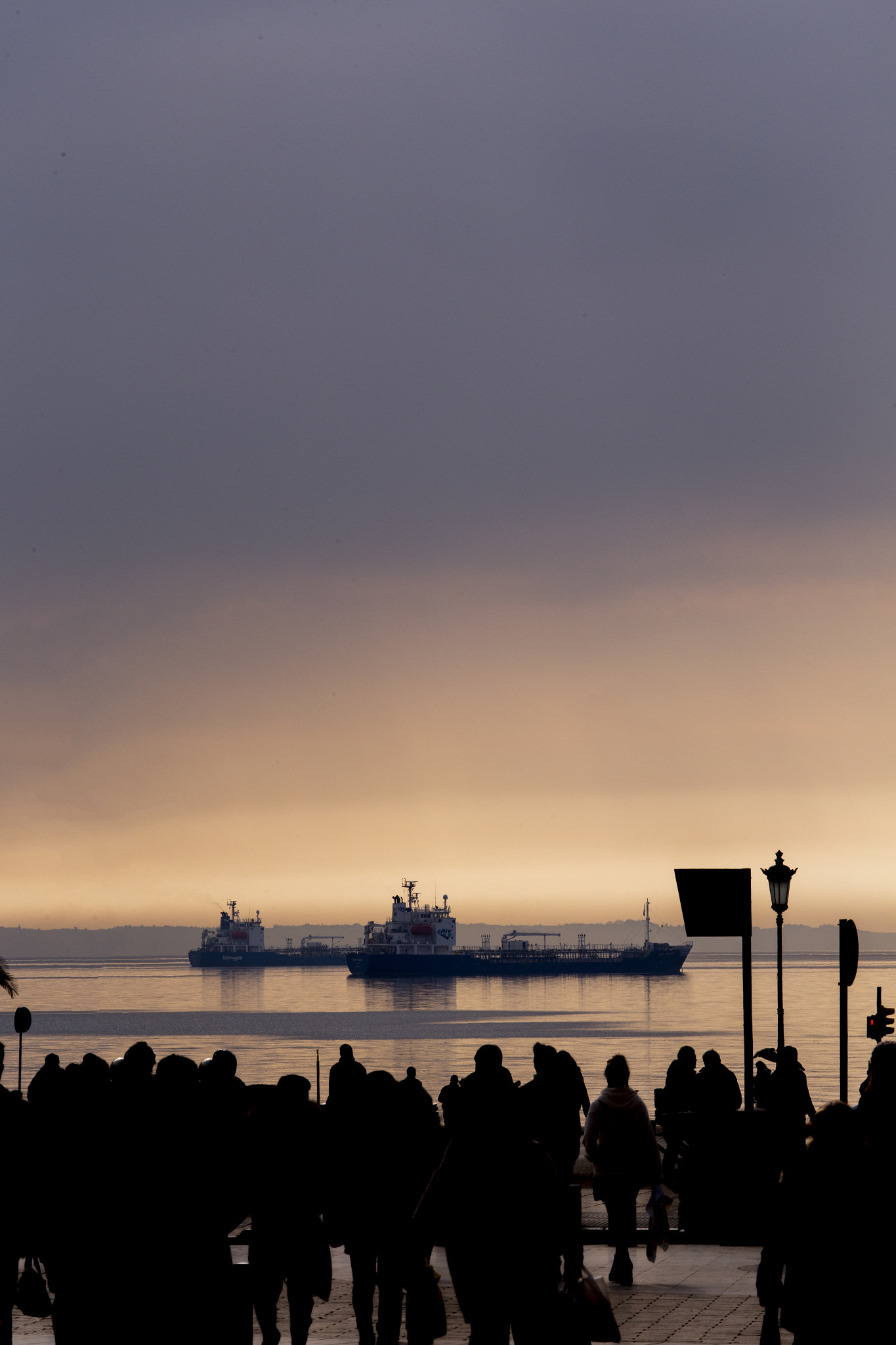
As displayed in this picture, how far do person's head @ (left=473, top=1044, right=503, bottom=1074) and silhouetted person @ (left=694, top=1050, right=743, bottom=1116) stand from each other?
259 inches

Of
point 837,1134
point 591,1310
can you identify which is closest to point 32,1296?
point 591,1310

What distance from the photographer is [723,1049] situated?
87.6 metres

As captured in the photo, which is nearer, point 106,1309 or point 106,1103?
point 106,1309

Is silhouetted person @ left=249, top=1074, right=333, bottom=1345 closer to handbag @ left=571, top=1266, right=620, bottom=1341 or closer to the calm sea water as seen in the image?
handbag @ left=571, top=1266, right=620, bottom=1341

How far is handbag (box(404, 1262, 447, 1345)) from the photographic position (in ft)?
21.8

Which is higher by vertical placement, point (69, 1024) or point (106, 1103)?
point (106, 1103)

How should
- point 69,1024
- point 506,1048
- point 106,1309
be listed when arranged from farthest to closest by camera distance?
point 69,1024 < point 506,1048 < point 106,1309

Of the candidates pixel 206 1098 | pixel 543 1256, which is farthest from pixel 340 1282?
pixel 543 1256

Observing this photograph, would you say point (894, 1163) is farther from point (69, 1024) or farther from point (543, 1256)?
point (69, 1024)

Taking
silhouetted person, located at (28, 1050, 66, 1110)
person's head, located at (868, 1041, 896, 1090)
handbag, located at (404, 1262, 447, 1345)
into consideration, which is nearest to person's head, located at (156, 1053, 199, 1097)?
handbag, located at (404, 1262, 447, 1345)

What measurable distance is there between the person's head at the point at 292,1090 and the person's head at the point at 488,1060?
1.18 metres

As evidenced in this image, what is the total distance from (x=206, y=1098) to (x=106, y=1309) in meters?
2.36

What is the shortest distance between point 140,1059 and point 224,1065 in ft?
6.57

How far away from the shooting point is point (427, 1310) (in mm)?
6766
